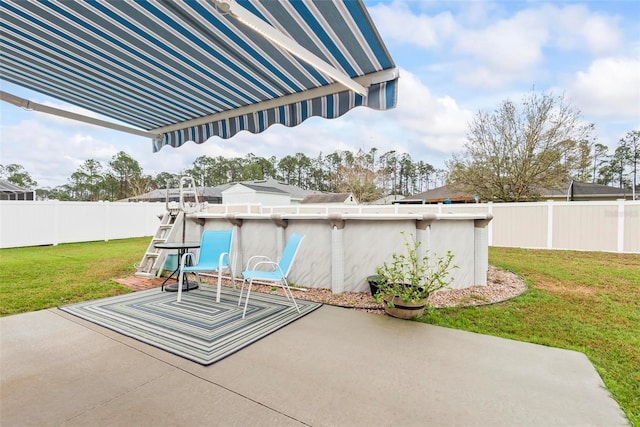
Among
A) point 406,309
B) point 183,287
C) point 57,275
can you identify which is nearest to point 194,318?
point 183,287

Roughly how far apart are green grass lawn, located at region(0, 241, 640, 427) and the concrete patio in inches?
12.0

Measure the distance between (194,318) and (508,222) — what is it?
11172mm

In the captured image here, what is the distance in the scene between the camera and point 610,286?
5.19 meters

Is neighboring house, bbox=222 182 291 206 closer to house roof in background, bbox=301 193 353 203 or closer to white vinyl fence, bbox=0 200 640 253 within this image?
house roof in background, bbox=301 193 353 203

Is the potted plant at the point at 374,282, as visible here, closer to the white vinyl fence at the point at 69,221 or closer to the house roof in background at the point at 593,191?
the white vinyl fence at the point at 69,221

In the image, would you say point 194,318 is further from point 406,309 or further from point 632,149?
point 632,149

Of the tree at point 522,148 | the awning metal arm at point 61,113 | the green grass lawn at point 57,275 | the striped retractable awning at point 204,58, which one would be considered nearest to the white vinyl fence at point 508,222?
the green grass lawn at point 57,275

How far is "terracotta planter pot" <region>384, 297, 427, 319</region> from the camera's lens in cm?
360

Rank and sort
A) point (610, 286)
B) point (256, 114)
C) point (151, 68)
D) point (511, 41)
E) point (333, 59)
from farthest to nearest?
point (511, 41) < point (610, 286) < point (256, 114) < point (151, 68) < point (333, 59)

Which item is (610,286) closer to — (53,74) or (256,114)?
(256,114)

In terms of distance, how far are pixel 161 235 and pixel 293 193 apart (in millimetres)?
27463

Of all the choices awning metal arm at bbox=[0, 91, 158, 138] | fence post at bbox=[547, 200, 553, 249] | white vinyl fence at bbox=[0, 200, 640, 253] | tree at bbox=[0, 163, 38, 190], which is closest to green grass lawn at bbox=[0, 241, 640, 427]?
white vinyl fence at bbox=[0, 200, 640, 253]

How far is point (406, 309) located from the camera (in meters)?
3.62

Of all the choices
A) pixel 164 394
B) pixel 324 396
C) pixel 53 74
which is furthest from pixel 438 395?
pixel 53 74
